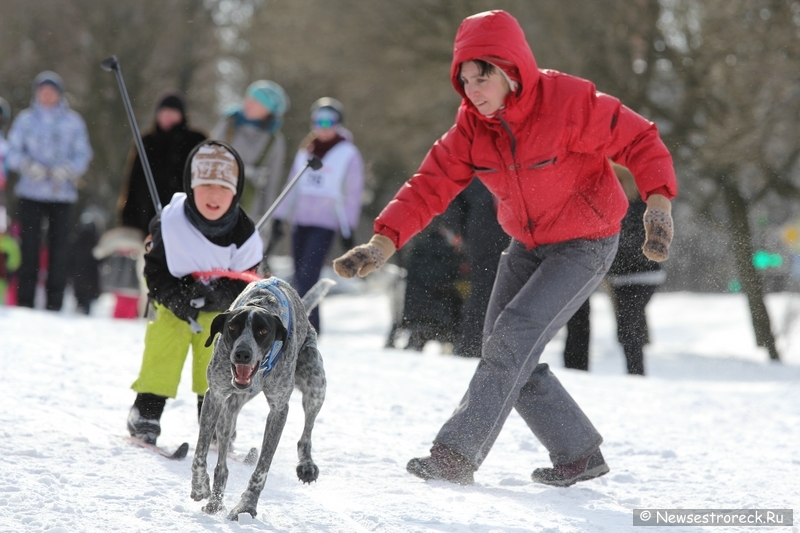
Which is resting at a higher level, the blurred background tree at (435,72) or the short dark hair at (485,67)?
the blurred background tree at (435,72)

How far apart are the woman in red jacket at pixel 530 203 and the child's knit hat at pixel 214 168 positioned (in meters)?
0.71

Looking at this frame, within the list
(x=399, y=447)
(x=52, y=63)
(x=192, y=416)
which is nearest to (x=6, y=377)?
(x=192, y=416)

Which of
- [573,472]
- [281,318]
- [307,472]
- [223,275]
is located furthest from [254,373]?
[573,472]

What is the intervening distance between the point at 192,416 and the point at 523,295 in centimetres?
207

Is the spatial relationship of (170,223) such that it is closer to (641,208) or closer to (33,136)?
(641,208)

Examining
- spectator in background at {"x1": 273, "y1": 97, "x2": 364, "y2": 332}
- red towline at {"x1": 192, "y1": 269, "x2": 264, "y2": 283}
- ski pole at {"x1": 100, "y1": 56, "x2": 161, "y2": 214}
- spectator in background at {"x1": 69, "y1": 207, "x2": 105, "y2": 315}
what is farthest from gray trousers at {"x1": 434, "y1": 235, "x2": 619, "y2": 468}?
spectator in background at {"x1": 69, "y1": 207, "x2": 105, "y2": 315}

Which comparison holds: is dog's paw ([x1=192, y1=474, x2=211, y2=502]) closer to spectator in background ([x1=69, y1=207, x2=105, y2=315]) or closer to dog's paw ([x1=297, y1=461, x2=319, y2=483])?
dog's paw ([x1=297, y1=461, x2=319, y2=483])

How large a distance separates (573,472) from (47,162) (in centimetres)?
705

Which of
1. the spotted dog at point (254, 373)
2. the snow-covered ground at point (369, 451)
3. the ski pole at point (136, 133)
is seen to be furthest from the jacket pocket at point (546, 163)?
the ski pole at point (136, 133)

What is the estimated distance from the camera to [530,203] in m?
4.42

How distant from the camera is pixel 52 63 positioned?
26.3 m

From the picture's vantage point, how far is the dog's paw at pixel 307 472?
158 inches

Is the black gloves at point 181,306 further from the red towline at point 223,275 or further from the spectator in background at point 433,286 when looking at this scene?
the spectator in background at point 433,286

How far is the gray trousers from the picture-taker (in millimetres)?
4398
